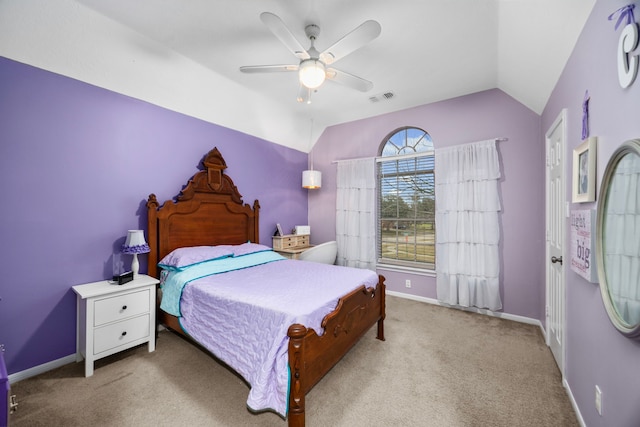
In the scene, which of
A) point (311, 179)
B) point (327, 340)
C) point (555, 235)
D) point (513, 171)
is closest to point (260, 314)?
point (327, 340)

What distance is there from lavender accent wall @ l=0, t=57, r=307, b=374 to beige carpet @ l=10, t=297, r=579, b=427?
0.49 metres

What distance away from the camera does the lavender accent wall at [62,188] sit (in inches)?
78.2

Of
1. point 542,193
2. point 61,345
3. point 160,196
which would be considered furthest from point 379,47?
point 61,345

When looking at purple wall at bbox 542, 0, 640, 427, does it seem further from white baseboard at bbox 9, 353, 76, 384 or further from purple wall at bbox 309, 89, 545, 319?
white baseboard at bbox 9, 353, 76, 384

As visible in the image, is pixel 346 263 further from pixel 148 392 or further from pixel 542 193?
pixel 148 392

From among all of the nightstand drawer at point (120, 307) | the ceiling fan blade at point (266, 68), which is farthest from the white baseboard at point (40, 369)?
the ceiling fan blade at point (266, 68)

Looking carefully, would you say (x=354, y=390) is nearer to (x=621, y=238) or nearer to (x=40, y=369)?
(x=621, y=238)

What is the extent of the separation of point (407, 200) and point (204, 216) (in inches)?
119

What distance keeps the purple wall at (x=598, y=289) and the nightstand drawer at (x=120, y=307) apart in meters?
3.17

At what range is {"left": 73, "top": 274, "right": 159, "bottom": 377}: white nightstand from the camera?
2.04 meters

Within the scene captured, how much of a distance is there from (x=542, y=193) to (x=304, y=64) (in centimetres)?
300

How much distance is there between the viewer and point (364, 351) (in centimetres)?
245

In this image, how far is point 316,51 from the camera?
1964mm

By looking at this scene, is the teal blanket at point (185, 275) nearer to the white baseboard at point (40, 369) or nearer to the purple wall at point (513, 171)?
the white baseboard at point (40, 369)
